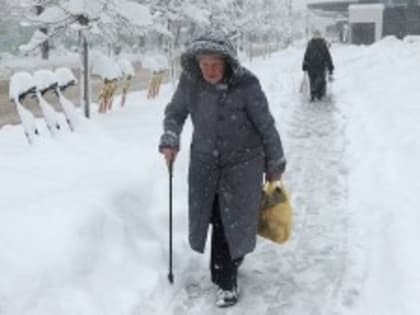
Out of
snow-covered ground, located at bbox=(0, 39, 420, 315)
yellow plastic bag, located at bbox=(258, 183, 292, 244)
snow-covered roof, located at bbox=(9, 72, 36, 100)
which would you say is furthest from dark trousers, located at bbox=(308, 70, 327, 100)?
yellow plastic bag, located at bbox=(258, 183, 292, 244)

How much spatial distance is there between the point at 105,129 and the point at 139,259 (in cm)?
632

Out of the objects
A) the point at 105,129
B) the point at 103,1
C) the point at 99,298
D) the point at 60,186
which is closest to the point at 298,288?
the point at 99,298

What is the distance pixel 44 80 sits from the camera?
10961mm

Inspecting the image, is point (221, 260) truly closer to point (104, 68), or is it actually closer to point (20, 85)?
point (20, 85)

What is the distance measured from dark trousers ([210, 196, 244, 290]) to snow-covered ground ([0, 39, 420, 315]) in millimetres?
165

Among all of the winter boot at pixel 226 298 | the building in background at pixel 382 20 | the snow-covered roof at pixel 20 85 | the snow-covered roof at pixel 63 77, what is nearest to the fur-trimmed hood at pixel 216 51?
the winter boot at pixel 226 298

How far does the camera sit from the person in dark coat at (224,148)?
5.16m

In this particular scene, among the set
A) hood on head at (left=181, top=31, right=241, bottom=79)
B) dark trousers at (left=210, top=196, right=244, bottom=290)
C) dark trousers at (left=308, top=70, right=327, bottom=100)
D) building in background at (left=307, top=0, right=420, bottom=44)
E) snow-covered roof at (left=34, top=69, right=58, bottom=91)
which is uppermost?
hood on head at (left=181, top=31, right=241, bottom=79)

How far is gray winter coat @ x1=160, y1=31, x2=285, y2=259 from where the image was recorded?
517 cm

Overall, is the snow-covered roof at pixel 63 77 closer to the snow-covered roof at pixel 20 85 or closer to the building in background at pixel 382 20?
the snow-covered roof at pixel 20 85

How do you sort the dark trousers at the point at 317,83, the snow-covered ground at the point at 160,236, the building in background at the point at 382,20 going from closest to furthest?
the snow-covered ground at the point at 160,236
the dark trousers at the point at 317,83
the building in background at the point at 382,20

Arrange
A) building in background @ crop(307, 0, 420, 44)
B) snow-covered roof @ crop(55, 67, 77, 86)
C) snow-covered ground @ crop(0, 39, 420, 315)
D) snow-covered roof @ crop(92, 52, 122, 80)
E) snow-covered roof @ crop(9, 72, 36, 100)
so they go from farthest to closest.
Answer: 1. building in background @ crop(307, 0, 420, 44)
2. snow-covered roof @ crop(92, 52, 122, 80)
3. snow-covered roof @ crop(55, 67, 77, 86)
4. snow-covered roof @ crop(9, 72, 36, 100)
5. snow-covered ground @ crop(0, 39, 420, 315)

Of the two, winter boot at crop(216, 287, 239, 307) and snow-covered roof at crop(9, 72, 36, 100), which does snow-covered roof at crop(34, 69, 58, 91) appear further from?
winter boot at crop(216, 287, 239, 307)

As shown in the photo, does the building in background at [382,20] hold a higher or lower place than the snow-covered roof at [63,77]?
lower
